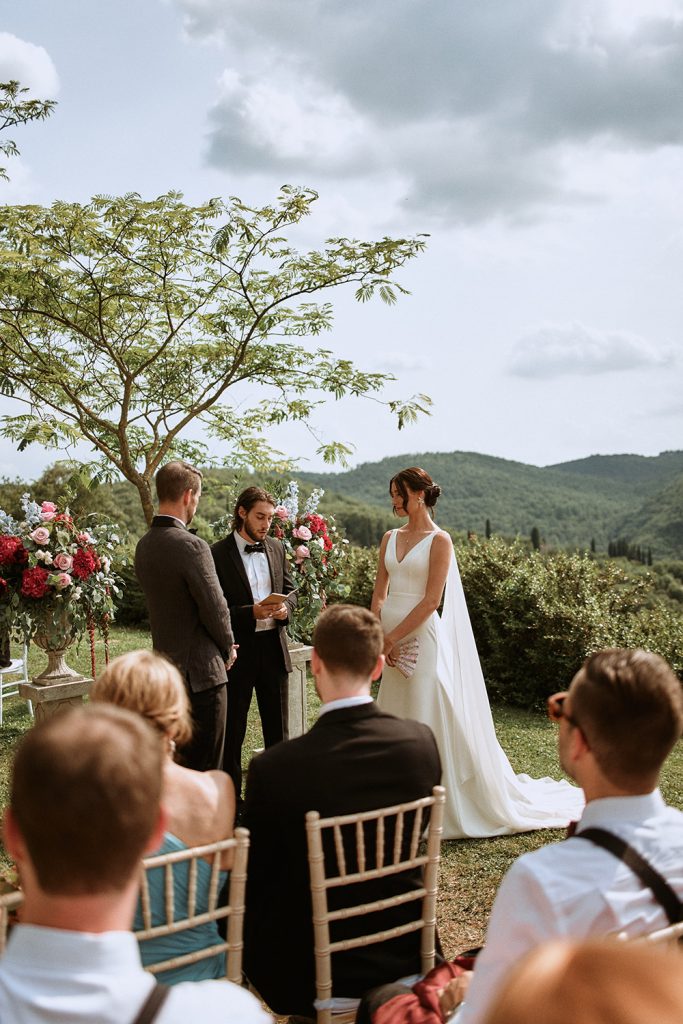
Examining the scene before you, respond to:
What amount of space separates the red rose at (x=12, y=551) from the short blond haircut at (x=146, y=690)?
3.75 meters

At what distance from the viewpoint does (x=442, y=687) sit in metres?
5.74

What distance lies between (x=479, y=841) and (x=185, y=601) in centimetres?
249

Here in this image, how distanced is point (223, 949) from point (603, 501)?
110660 mm

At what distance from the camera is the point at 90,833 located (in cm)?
132

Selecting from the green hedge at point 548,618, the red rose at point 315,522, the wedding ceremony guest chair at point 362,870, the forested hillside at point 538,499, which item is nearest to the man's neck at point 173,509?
the red rose at point 315,522

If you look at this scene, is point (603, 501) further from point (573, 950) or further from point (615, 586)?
point (573, 950)

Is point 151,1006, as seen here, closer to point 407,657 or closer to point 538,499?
point 407,657

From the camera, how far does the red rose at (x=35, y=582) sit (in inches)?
240

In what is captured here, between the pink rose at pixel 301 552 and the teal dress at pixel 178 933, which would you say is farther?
the pink rose at pixel 301 552

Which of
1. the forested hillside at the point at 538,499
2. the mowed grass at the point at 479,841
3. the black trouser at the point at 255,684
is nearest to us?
the mowed grass at the point at 479,841

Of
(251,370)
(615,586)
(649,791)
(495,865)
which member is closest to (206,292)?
(251,370)

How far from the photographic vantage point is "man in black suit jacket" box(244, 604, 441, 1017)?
2.69 meters

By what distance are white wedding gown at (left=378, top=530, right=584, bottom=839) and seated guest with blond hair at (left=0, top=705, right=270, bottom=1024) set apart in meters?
4.44

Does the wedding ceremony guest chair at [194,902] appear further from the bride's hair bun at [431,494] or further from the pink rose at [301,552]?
the pink rose at [301,552]
